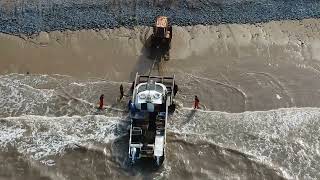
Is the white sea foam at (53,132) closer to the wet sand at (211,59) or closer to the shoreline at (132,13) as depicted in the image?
the wet sand at (211,59)

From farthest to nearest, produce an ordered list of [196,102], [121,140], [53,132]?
[196,102]
[53,132]
[121,140]

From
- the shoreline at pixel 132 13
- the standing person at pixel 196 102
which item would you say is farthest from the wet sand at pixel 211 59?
the shoreline at pixel 132 13

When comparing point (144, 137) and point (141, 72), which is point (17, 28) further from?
point (144, 137)

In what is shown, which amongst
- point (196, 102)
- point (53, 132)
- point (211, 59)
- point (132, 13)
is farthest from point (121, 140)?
point (132, 13)

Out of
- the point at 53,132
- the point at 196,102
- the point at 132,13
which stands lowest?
the point at 53,132

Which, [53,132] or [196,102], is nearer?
[53,132]

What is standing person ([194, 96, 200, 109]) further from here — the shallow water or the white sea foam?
the white sea foam

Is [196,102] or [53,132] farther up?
[196,102]

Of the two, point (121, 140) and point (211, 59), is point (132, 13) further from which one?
point (121, 140)

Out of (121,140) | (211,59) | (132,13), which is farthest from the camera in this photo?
(132,13)

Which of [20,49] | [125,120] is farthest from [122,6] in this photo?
[125,120]
